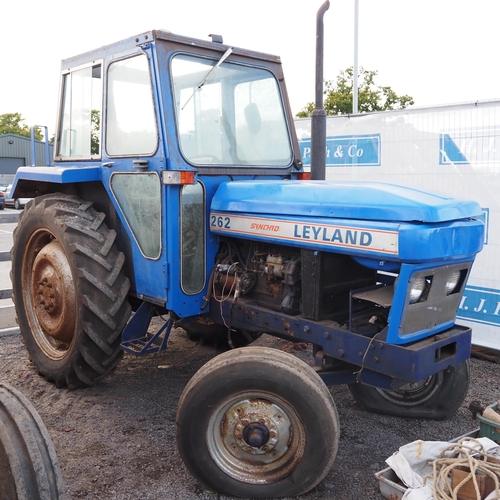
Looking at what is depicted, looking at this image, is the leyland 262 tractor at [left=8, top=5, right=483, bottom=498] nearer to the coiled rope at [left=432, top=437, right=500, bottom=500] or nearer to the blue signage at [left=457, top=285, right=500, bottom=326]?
the coiled rope at [left=432, top=437, right=500, bottom=500]

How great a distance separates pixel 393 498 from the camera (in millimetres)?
2799

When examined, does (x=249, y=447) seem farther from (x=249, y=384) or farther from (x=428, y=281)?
(x=428, y=281)

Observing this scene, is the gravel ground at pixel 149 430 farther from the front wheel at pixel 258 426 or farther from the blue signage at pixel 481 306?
the blue signage at pixel 481 306

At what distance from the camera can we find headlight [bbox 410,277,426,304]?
2.91 metres

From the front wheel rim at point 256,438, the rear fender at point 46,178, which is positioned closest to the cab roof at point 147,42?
the rear fender at point 46,178

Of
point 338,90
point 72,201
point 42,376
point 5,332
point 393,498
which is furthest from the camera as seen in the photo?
point 338,90

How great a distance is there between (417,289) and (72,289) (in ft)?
7.44

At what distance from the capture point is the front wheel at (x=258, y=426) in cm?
283

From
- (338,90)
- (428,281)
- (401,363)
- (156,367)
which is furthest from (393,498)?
(338,90)

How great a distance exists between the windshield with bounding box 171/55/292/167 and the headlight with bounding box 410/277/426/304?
153 cm

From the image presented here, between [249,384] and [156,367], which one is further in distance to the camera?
[156,367]

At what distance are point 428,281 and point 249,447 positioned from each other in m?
1.27

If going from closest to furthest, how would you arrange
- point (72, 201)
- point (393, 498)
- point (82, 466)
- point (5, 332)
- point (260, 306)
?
point (393, 498), point (82, 466), point (260, 306), point (72, 201), point (5, 332)

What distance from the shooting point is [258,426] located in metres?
2.93
